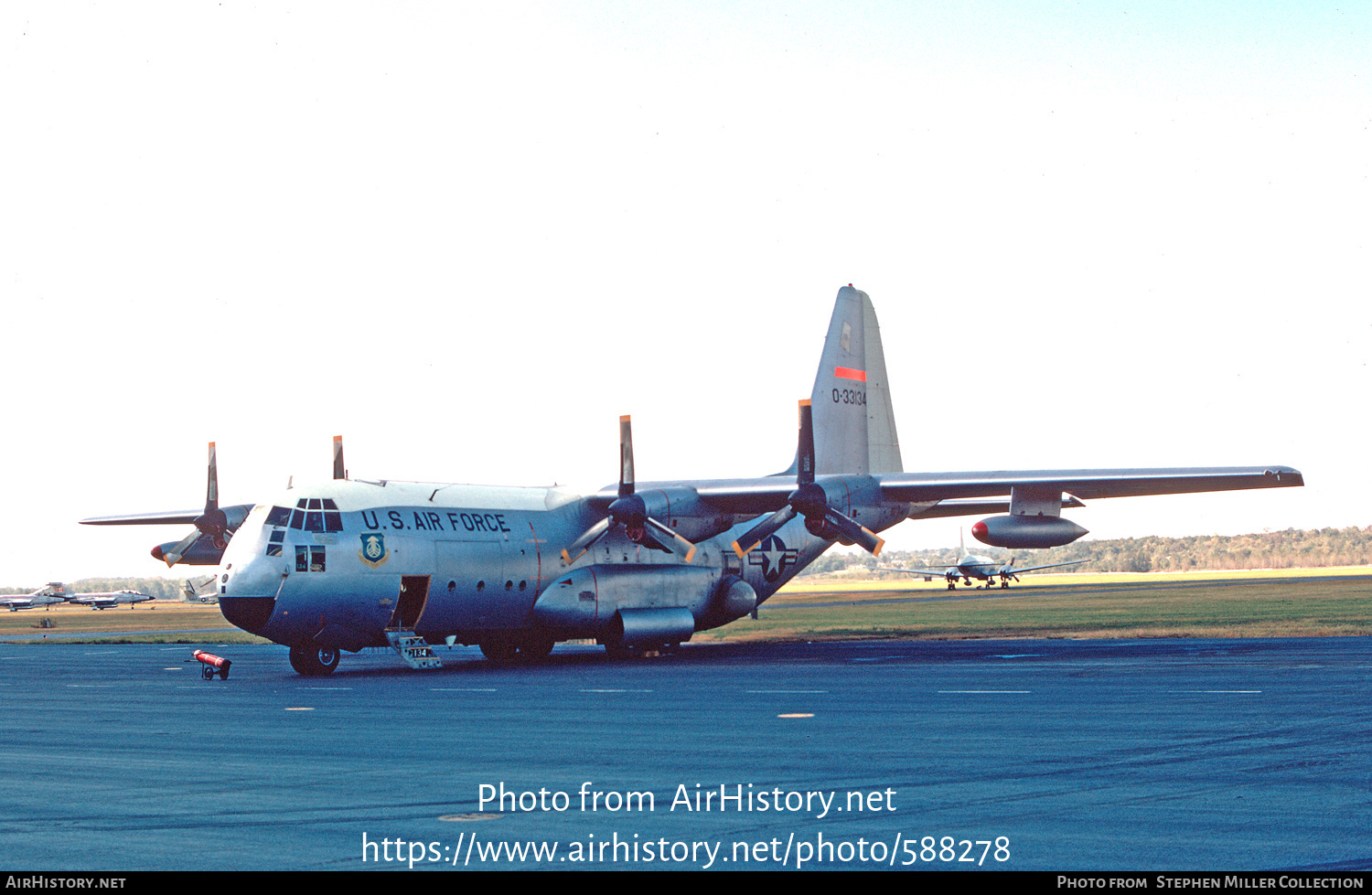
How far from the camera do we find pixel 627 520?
3372 centimetres

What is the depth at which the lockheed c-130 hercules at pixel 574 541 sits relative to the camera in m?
29.3

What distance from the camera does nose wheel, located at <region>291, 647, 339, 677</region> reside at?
29859 mm

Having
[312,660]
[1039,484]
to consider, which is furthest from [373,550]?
[1039,484]

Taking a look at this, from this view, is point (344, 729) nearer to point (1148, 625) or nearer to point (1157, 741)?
point (1157, 741)

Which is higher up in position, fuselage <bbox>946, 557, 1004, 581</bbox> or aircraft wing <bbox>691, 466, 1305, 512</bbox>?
aircraft wing <bbox>691, 466, 1305, 512</bbox>

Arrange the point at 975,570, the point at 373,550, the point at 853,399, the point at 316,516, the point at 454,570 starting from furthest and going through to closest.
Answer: the point at 975,570, the point at 853,399, the point at 454,570, the point at 373,550, the point at 316,516

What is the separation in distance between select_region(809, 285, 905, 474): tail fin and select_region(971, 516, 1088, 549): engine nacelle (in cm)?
767

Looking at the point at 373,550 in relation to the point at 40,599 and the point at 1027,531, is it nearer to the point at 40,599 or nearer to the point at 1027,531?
the point at 1027,531

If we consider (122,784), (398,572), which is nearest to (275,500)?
(398,572)

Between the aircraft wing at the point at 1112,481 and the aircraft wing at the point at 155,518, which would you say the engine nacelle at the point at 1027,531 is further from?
the aircraft wing at the point at 155,518

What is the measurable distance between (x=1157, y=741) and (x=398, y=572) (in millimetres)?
20429

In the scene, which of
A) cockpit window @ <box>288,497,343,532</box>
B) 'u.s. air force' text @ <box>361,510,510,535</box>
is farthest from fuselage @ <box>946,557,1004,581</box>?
cockpit window @ <box>288,497,343,532</box>

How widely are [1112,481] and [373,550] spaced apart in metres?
18.8

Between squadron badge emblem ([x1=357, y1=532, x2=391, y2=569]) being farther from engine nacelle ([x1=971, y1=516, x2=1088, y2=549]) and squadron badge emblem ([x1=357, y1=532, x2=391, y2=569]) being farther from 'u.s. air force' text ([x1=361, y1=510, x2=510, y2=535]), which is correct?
engine nacelle ([x1=971, y1=516, x2=1088, y2=549])
